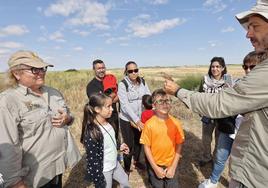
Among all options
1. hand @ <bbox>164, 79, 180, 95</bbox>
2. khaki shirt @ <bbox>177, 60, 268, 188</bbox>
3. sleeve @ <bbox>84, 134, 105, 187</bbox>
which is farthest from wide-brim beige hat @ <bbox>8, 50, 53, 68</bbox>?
khaki shirt @ <bbox>177, 60, 268, 188</bbox>

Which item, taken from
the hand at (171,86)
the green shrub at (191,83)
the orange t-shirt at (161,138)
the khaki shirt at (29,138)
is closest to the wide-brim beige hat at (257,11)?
the hand at (171,86)

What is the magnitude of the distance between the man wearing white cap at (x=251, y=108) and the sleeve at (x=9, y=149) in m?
1.60

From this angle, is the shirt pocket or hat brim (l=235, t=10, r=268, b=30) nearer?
hat brim (l=235, t=10, r=268, b=30)

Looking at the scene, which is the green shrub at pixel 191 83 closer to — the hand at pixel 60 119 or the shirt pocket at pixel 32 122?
the hand at pixel 60 119

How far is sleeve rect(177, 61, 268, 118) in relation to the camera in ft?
5.69

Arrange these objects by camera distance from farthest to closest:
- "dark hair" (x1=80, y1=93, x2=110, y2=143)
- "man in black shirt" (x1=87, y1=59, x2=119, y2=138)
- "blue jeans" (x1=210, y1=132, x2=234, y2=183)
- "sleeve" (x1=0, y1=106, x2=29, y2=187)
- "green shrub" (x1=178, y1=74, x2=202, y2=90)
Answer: "green shrub" (x1=178, y1=74, x2=202, y2=90)
"man in black shirt" (x1=87, y1=59, x2=119, y2=138)
"blue jeans" (x1=210, y1=132, x2=234, y2=183)
"dark hair" (x1=80, y1=93, x2=110, y2=143)
"sleeve" (x1=0, y1=106, x2=29, y2=187)

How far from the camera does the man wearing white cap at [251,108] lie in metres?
1.75

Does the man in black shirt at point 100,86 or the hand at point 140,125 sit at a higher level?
the man in black shirt at point 100,86

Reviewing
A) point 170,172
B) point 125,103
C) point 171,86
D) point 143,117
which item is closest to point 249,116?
point 171,86

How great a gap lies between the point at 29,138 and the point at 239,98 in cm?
191

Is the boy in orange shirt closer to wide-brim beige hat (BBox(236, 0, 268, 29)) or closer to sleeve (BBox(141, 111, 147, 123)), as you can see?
sleeve (BBox(141, 111, 147, 123))

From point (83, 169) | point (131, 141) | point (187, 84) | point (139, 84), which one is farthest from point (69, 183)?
point (187, 84)

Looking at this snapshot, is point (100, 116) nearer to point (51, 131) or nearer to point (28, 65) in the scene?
point (51, 131)

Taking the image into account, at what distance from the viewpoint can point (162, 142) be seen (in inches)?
130
